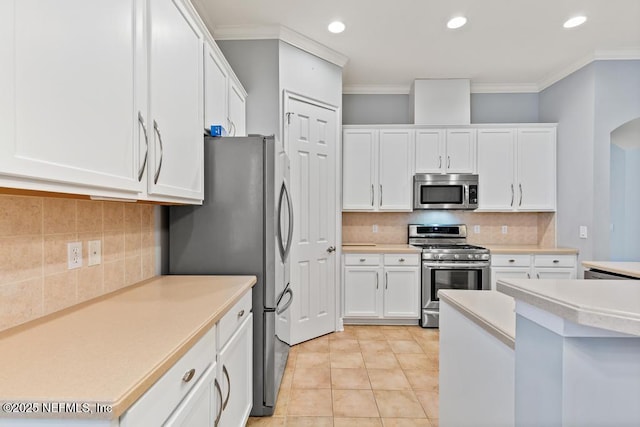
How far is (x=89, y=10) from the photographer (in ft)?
3.49

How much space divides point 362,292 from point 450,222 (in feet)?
4.97

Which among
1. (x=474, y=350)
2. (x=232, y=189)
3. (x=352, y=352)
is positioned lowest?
(x=352, y=352)

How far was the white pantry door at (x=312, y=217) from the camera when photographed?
3.28 m

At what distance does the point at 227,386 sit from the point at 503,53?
4019mm

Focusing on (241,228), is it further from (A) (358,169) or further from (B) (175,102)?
(A) (358,169)

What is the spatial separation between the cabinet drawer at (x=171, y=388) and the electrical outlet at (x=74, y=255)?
25.5 inches

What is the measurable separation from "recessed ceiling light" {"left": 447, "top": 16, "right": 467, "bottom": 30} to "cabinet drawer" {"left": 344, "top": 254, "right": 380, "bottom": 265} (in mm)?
2393

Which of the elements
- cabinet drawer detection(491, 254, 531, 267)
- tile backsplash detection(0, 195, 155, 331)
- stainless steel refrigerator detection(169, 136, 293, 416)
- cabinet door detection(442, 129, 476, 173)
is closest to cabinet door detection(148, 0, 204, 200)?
stainless steel refrigerator detection(169, 136, 293, 416)

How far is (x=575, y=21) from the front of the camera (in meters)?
3.01

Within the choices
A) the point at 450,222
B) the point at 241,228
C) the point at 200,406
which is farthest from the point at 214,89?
the point at 450,222

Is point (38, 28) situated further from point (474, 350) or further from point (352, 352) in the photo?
point (352, 352)

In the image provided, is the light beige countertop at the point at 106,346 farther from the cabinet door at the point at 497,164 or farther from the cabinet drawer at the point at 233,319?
the cabinet door at the point at 497,164

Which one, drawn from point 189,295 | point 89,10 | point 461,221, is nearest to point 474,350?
point 189,295

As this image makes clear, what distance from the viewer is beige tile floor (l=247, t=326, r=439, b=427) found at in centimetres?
217
